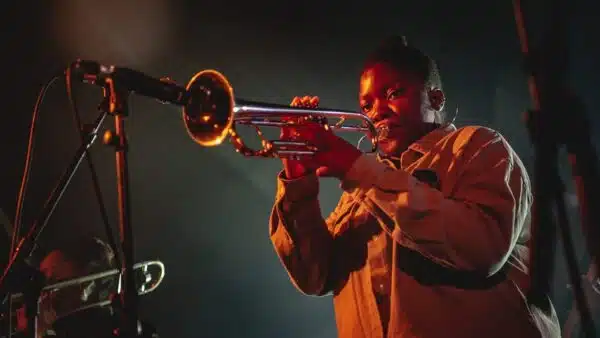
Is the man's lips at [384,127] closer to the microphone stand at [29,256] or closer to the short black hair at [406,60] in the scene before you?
the short black hair at [406,60]

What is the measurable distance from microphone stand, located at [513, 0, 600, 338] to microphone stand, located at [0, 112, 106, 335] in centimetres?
132

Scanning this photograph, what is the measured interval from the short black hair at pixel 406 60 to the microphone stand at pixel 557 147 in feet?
5.11

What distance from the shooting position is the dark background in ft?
14.3

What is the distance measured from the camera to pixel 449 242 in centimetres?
191

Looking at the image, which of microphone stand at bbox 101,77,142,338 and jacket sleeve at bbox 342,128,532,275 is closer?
microphone stand at bbox 101,77,142,338

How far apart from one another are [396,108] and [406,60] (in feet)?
→ 0.96

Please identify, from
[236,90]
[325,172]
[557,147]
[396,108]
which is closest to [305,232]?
[325,172]

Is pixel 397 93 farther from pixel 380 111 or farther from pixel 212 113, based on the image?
pixel 212 113

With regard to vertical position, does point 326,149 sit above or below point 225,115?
below

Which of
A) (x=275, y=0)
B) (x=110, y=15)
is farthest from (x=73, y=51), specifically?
(x=275, y=0)

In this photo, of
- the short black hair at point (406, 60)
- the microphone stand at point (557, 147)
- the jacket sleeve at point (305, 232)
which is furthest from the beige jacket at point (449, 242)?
the microphone stand at point (557, 147)

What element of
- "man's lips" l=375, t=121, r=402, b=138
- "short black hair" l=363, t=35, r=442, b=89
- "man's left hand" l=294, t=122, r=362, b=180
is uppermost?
"short black hair" l=363, t=35, r=442, b=89

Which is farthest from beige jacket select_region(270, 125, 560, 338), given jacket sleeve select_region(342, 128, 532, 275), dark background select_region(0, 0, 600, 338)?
dark background select_region(0, 0, 600, 338)

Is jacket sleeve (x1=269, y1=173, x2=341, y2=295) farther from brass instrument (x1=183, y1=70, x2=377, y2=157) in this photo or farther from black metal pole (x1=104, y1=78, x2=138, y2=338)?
black metal pole (x1=104, y1=78, x2=138, y2=338)
